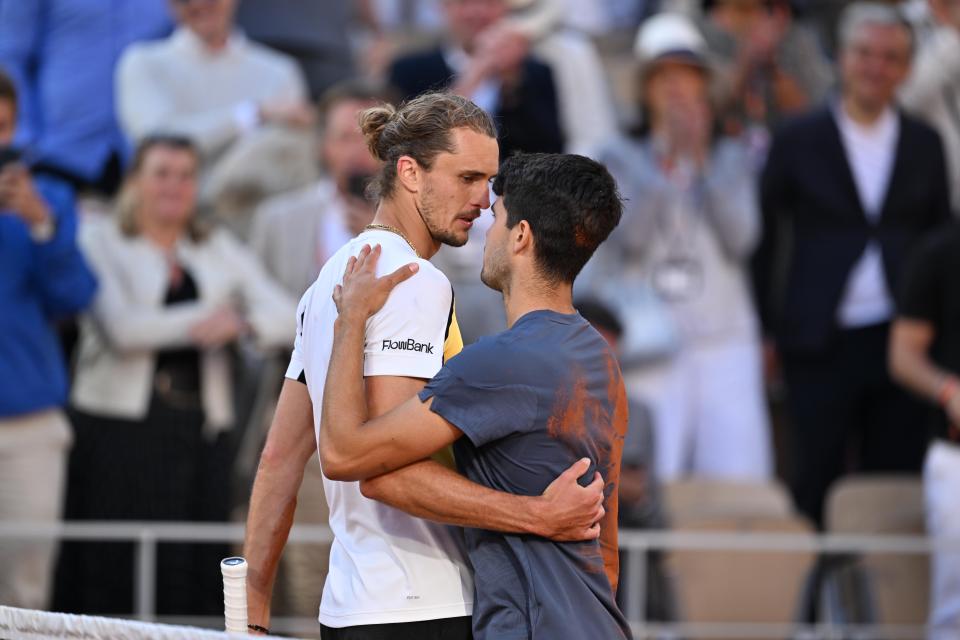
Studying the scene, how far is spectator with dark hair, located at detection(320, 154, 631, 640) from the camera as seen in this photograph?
3271 mm

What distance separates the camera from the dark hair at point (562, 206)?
11.0 feet

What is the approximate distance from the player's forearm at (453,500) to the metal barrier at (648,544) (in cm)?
287

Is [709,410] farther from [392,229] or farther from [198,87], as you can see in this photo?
[392,229]

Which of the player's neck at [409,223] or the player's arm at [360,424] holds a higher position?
the player's neck at [409,223]

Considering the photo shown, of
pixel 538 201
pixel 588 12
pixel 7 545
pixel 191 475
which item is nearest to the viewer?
pixel 538 201

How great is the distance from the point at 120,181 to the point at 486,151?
436 cm

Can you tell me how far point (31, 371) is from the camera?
605 cm

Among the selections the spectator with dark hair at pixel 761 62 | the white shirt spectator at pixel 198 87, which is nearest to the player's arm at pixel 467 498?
the white shirt spectator at pixel 198 87

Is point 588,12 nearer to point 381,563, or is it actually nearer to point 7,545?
point 7,545

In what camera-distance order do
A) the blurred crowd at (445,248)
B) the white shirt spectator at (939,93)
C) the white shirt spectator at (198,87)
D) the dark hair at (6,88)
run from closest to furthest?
the dark hair at (6,88), the blurred crowd at (445,248), the white shirt spectator at (198,87), the white shirt spectator at (939,93)

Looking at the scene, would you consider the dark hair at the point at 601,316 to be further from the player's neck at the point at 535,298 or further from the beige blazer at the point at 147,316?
the player's neck at the point at 535,298

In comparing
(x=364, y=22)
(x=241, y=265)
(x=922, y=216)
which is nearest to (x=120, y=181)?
(x=241, y=265)

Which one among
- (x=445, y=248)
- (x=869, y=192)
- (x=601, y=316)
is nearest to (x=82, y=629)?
(x=601, y=316)

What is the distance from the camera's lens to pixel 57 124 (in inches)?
289
